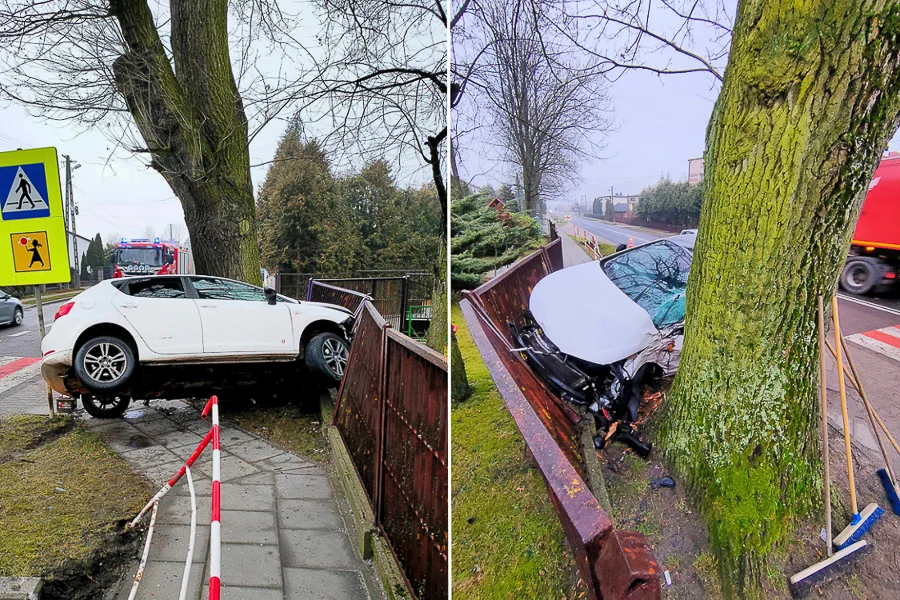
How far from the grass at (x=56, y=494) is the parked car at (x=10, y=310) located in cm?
99

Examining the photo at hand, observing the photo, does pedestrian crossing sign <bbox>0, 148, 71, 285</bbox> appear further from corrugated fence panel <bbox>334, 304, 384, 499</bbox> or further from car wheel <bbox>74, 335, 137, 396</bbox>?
corrugated fence panel <bbox>334, 304, 384, 499</bbox>

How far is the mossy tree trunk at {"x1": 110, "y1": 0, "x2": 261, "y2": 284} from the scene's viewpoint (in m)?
3.86

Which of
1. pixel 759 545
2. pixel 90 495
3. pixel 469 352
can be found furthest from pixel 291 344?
pixel 759 545

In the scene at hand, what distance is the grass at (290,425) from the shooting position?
358 centimetres

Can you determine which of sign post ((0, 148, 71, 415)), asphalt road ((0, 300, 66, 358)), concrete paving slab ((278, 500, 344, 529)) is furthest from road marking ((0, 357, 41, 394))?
concrete paving slab ((278, 500, 344, 529))

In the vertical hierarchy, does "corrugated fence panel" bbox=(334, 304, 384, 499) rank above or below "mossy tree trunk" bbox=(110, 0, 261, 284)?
below

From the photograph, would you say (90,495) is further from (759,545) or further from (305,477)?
(759,545)

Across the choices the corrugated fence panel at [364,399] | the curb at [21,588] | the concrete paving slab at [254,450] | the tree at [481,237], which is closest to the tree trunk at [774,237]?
the tree at [481,237]

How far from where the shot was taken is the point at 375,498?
2.13 m

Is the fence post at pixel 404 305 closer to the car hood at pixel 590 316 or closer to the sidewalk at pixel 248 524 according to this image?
the sidewalk at pixel 248 524

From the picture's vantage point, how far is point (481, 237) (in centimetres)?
88

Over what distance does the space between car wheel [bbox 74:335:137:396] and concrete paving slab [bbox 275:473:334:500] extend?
1269 mm

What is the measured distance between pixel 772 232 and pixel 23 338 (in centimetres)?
544

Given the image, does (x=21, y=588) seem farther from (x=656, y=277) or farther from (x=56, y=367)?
(x=656, y=277)
